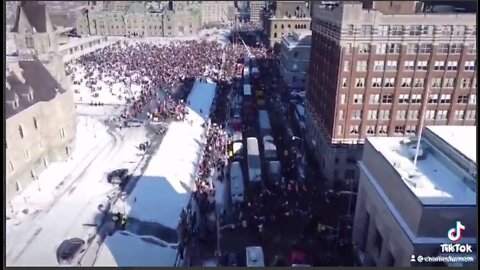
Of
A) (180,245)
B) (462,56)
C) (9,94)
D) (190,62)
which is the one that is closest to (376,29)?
(462,56)

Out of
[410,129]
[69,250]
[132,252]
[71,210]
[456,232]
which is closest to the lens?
[456,232]

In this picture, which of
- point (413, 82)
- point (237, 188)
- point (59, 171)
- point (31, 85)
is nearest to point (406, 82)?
point (413, 82)

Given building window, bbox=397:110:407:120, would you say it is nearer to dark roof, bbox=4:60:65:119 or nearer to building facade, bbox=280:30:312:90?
dark roof, bbox=4:60:65:119

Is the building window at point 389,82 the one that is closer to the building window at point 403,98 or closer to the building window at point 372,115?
the building window at point 403,98

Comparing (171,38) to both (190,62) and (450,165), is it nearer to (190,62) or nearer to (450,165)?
(190,62)

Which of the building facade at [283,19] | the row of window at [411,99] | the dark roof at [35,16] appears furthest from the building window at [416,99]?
the building facade at [283,19]

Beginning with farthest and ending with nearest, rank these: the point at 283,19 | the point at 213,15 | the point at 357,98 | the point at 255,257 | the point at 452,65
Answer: the point at 213,15
the point at 283,19
the point at 357,98
the point at 452,65
the point at 255,257

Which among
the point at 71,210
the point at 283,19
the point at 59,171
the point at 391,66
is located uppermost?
the point at 283,19

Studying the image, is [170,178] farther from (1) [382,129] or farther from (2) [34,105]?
(1) [382,129]
